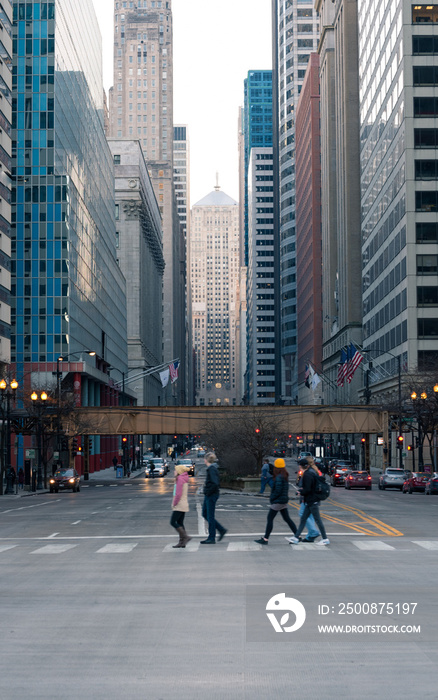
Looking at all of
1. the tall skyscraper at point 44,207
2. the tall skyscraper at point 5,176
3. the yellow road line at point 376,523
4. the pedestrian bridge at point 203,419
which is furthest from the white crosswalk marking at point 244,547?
the tall skyscraper at point 44,207

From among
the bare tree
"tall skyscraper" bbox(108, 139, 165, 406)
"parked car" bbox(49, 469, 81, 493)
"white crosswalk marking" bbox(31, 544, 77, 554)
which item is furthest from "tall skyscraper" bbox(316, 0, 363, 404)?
"white crosswalk marking" bbox(31, 544, 77, 554)

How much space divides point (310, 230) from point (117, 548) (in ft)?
486

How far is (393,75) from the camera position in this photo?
3366 inches

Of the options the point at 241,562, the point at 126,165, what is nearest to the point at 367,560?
the point at 241,562

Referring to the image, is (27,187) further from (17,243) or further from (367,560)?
(367,560)

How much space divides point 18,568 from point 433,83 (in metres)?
73.5

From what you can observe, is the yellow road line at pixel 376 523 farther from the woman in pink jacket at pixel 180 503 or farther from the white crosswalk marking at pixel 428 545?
the woman in pink jacket at pixel 180 503

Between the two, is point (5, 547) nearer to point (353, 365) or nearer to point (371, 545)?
point (371, 545)

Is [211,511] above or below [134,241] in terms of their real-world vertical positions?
below

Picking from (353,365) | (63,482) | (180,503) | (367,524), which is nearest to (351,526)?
(367,524)

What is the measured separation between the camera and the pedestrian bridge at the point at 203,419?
2906 inches

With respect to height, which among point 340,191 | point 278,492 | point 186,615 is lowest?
point 186,615

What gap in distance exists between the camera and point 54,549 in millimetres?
19062

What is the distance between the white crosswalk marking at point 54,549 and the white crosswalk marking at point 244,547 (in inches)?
138
